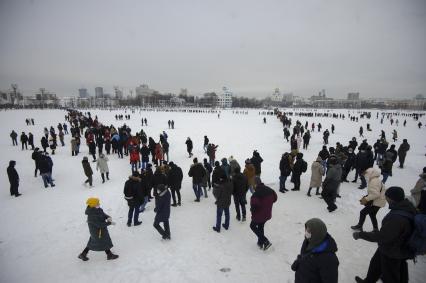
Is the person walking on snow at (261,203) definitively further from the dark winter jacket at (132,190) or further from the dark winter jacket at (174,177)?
the dark winter jacket at (174,177)

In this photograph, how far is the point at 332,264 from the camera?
2.49 meters

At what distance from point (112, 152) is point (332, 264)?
54.4 feet

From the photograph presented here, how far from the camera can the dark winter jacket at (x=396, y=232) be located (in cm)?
314

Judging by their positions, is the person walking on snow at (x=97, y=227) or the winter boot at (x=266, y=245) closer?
the person walking on snow at (x=97, y=227)

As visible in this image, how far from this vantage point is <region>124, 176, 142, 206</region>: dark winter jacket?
6.25m

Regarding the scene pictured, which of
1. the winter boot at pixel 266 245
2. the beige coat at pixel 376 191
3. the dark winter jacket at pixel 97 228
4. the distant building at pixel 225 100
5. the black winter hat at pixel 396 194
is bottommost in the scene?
the winter boot at pixel 266 245

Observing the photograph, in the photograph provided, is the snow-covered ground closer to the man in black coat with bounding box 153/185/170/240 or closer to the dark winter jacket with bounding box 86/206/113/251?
the dark winter jacket with bounding box 86/206/113/251

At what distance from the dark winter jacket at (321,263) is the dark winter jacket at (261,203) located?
2.13 metres

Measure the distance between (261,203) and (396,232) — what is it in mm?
2251

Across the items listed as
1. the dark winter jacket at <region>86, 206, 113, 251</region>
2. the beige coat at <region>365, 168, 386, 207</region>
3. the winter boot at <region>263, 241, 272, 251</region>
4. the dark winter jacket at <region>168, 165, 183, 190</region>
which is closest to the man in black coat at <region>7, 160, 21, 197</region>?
the dark winter jacket at <region>168, 165, 183, 190</region>

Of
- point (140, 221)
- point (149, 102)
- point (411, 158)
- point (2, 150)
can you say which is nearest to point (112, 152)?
point (2, 150)

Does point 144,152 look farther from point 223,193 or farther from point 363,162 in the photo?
point 363,162

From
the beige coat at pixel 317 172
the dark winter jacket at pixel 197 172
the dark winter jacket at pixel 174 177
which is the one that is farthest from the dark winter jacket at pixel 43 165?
the beige coat at pixel 317 172

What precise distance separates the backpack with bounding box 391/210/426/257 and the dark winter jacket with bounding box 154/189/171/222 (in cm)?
427
